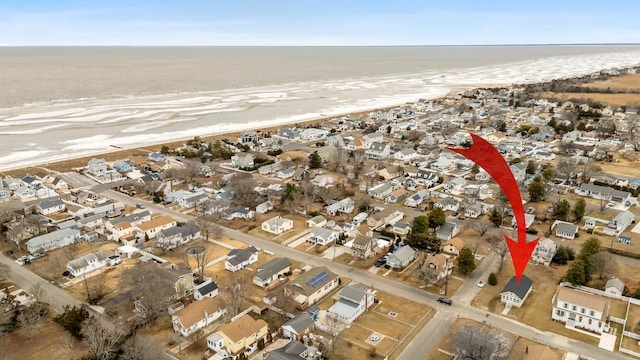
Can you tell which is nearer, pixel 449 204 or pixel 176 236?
pixel 176 236

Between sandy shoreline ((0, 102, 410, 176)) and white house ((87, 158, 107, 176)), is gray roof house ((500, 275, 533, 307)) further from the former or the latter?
sandy shoreline ((0, 102, 410, 176))

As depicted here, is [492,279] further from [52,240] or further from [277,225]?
[52,240]

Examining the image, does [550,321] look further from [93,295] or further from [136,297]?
[93,295]

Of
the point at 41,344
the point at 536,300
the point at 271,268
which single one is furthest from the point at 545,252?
the point at 41,344

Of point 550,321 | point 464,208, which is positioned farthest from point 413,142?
point 550,321

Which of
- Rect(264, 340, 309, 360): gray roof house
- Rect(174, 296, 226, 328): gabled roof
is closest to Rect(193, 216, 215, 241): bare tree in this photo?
Rect(174, 296, 226, 328): gabled roof

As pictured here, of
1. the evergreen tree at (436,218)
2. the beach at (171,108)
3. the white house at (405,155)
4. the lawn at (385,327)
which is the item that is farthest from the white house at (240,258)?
the beach at (171,108)
